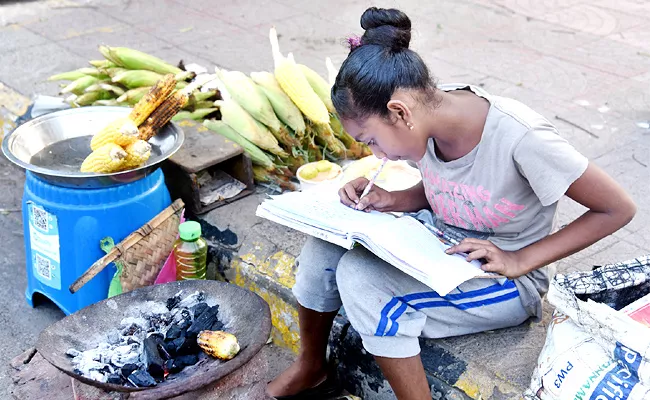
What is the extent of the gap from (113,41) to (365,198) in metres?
4.35

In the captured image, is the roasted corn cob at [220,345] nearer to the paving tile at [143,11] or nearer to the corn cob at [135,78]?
the corn cob at [135,78]

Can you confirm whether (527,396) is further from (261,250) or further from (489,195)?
(261,250)

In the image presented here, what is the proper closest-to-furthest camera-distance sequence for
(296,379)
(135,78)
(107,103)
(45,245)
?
(296,379) < (45,245) < (107,103) < (135,78)

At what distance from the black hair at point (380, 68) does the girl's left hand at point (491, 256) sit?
457mm

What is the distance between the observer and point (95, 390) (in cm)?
224

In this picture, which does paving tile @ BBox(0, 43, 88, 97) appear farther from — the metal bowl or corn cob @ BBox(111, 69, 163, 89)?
the metal bowl

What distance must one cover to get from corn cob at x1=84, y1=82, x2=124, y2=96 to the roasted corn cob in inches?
88.8

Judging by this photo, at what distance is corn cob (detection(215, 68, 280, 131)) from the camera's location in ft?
12.2

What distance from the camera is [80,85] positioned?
4176mm

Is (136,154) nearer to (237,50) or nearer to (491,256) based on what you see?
(491,256)

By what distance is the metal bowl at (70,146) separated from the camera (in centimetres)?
290

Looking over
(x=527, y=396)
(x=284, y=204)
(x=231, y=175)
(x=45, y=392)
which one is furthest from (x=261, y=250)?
(x=527, y=396)

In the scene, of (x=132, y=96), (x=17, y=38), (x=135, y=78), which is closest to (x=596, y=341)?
(x=132, y=96)

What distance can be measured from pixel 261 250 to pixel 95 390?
3.68 ft
